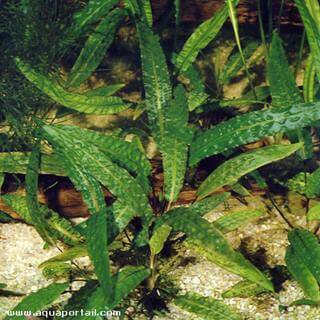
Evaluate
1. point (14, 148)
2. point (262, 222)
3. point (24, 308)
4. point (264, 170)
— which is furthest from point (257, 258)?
point (14, 148)

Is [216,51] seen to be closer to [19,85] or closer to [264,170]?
[264,170]

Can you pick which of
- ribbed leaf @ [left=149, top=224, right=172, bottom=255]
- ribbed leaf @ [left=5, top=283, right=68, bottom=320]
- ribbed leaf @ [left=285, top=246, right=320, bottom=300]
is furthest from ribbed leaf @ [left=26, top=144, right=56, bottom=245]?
ribbed leaf @ [left=285, top=246, right=320, bottom=300]

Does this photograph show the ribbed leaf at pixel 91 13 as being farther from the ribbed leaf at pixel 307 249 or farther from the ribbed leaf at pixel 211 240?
the ribbed leaf at pixel 307 249

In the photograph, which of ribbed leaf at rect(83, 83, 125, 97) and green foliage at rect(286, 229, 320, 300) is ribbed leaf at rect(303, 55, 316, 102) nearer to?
green foliage at rect(286, 229, 320, 300)

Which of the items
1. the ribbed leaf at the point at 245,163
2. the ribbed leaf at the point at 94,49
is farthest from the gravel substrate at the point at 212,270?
the ribbed leaf at the point at 94,49

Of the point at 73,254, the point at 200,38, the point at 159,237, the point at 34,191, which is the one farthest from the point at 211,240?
the point at 200,38
